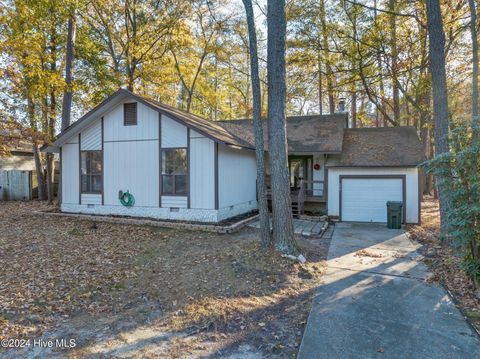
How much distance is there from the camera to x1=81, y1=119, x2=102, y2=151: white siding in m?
11.1

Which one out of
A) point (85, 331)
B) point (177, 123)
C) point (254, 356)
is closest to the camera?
point (254, 356)

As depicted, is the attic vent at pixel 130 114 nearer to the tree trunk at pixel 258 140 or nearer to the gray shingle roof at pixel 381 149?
the tree trunk at pixel 258 140

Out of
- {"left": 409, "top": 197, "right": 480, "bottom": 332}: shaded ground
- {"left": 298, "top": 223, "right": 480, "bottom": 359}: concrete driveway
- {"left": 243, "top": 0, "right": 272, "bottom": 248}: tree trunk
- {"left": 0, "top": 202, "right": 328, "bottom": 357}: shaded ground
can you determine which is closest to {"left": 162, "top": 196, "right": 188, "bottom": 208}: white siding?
{"left": 0, "top": 202, "right": 328, "bottom": 357}: shaded ground

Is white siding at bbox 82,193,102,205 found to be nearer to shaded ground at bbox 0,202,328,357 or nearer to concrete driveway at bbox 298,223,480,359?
shaded ground at bbox 0,202,328,357

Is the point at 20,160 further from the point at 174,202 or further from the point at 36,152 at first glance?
the point at 174,202

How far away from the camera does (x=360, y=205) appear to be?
1147 cm

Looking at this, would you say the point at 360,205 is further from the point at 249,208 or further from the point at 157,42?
the point at 157,42

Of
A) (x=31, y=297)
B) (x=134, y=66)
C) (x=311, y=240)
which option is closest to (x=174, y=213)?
(x=311, y=240)

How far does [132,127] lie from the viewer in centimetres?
1060

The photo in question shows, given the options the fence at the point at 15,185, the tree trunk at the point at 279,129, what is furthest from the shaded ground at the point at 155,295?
the fence at the point at 15,185

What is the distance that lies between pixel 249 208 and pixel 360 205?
445 centimetres

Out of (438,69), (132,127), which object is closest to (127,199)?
(132,127)

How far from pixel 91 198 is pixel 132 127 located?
3.24 meters

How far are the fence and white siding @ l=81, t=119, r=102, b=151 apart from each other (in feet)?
25.8
